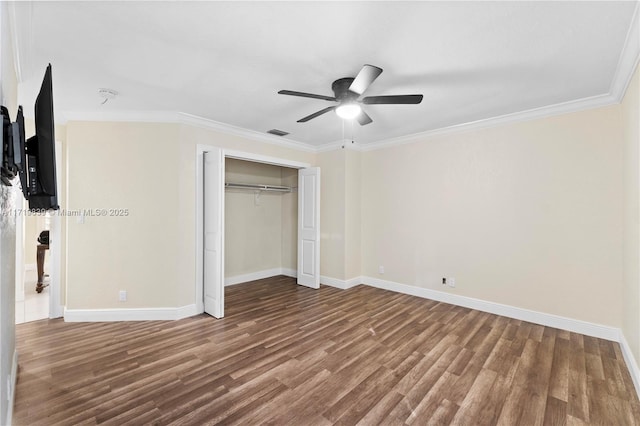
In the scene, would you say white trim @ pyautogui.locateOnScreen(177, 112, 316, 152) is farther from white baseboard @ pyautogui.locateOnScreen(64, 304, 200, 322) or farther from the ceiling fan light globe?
white baseboard @ pyautogui.locateOnScreen(64, 304, 200, 322)

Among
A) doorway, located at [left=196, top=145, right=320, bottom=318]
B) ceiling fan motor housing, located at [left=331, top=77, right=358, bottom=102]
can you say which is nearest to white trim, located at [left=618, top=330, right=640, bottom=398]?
ceiling fan motor housing, located at [left=331, top=77, right=358, bottom=102]

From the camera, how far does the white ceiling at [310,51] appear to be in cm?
175

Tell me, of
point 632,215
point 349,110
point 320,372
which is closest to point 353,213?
point 349,110

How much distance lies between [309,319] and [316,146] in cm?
306

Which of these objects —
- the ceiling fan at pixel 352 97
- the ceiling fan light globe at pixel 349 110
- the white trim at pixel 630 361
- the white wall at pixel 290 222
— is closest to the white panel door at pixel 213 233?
the ceiling fan at pixel 352 97

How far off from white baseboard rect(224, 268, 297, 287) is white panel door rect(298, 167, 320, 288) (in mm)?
719

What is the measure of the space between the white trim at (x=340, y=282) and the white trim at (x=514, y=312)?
420mm

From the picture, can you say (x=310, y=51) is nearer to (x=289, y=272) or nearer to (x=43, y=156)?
(x=43, y=156)

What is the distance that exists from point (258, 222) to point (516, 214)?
424 centimetres

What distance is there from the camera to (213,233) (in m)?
3.66

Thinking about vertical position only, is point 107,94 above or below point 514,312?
above

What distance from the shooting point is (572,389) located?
7.23 ft

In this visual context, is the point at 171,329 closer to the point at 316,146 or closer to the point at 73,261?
the point at 73,261

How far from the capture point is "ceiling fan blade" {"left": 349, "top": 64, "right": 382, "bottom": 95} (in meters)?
2.03
